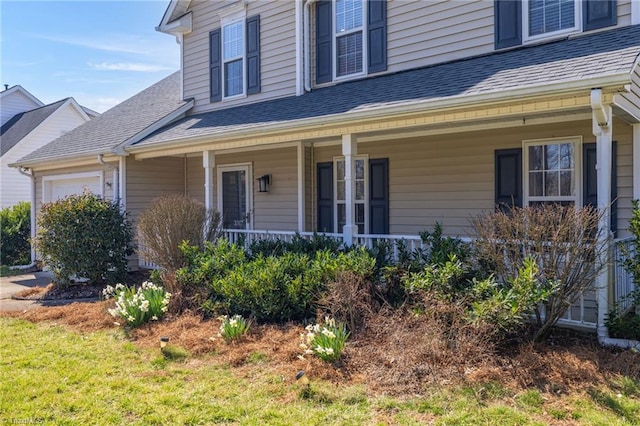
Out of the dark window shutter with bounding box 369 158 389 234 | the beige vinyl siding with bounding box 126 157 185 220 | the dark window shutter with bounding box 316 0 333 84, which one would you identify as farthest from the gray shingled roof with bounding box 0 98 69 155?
the dark window shutter with bounding box 369 158 389 234

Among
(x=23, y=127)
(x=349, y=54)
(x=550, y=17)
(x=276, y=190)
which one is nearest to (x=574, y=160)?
(x=550, y=17)

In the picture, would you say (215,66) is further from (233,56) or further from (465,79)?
(465,79)

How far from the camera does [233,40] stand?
11.7 metres

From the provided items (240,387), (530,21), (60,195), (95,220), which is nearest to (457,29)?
(530,21)

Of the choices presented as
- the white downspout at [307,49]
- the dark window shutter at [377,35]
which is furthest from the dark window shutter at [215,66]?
the dark window shutter at [377,35]

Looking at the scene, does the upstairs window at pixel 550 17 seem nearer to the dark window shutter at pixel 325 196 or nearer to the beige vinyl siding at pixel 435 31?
the beige vinyl siding at pixel 435 31

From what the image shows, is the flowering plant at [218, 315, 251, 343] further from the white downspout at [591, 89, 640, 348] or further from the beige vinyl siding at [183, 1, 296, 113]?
the beige vinyl siding at [183, 1, 296, 113]

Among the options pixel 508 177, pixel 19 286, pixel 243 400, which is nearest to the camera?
pixel 243 400

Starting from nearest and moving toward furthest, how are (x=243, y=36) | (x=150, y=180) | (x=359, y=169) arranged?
(x=359, y=169), (x=243, y=36), (x=150, y=180)

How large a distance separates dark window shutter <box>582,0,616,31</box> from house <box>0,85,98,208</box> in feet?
69.7

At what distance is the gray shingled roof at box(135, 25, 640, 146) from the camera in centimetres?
589

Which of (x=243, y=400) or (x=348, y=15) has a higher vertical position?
(x=348, y=15)

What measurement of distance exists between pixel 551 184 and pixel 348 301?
3822mm

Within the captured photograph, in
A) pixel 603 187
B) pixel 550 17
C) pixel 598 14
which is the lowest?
Answer: pixel 603 187
